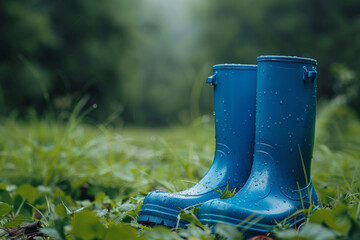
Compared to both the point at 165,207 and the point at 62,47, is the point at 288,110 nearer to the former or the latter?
the point at 165,207

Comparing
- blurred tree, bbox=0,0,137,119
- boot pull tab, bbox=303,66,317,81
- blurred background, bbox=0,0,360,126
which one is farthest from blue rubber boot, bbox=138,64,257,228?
blurred tree, bbox=0,0,137,119

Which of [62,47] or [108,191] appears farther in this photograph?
[62,47]

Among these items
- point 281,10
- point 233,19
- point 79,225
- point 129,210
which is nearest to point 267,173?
point 129,210

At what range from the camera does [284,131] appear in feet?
3.84

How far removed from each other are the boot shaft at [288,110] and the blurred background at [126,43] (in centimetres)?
537

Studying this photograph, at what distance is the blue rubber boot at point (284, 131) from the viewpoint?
1.14 meters

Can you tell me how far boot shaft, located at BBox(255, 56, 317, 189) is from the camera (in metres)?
1.15

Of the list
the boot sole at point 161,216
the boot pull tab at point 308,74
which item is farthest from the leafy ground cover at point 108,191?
the boot pull tab at point 308,74

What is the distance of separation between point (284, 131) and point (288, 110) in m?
0.07

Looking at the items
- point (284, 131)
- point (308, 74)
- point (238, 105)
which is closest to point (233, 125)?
point (238, 105)

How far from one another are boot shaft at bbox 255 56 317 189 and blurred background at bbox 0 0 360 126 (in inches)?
212

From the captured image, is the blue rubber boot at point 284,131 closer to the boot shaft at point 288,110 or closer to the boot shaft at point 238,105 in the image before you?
the boot shaft at point 288,110

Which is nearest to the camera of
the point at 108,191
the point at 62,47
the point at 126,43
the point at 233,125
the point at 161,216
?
the point at 161,216

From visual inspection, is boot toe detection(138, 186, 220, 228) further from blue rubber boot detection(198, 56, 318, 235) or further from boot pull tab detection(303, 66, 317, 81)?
boot pull tab detection(303, 66, 317, 81)
